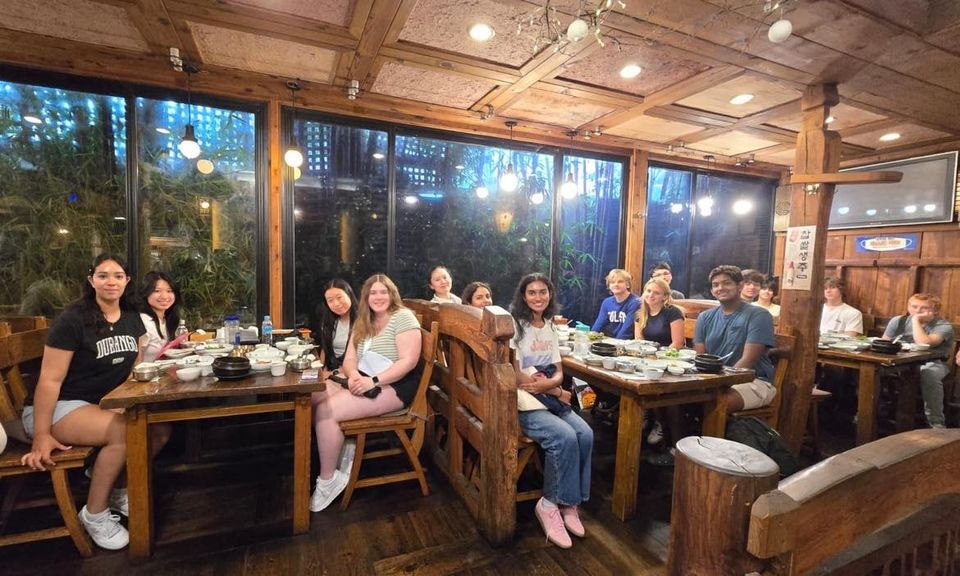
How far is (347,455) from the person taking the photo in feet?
8.33

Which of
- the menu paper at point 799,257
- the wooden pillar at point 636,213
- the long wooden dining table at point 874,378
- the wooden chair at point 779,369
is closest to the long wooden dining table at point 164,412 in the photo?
the wooden chair at point 779,369

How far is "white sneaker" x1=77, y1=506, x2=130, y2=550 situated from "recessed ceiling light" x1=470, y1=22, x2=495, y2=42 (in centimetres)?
320

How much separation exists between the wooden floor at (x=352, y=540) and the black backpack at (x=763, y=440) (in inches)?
21.9

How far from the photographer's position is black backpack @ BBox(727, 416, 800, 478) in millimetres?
2402

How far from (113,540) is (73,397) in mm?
687

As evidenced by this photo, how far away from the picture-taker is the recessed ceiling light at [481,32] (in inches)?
105

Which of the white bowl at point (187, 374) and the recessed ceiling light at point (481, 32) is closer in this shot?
the white bowl at point (187, 374)

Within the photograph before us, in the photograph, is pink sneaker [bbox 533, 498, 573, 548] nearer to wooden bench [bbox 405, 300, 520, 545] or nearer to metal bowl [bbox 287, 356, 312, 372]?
wooden bench [bbox 405, 300, 520, 545]

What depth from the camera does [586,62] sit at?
3.12 metres

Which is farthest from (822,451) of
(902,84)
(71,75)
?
(71,75)

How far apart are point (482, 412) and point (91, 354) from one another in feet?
6.32

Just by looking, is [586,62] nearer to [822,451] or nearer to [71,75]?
[822,451]

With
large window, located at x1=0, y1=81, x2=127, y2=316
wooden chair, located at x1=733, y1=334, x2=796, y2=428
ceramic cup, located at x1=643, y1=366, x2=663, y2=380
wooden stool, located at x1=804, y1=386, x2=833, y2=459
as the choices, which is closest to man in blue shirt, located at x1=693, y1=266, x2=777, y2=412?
wooden chair, located at x1=733, y1=334, x2=796, y2=428

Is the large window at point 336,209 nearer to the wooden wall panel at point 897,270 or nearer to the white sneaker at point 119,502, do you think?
the white sneaker at point 119,502
